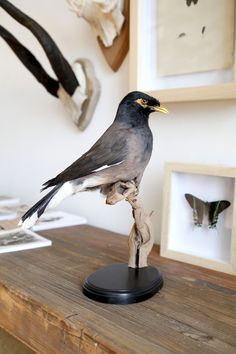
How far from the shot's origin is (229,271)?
23.8 inches

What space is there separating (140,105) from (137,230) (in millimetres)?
186

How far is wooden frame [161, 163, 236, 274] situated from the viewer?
0.61 m

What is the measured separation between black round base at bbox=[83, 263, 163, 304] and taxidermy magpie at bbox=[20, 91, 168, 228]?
0.12 meters

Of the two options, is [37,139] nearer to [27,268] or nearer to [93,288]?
[27,268]

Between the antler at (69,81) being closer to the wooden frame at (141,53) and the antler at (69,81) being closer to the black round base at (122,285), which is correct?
the wooden frame at (141,53)

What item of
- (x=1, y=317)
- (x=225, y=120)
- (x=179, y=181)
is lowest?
(x=1, y=317)

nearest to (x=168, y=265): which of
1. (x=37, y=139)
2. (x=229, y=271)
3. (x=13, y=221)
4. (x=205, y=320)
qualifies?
(x=229, y=271)

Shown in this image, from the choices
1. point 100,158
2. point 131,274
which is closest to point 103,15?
point 100,158

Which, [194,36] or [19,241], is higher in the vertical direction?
[194,36]

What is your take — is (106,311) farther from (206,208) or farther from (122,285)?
(206,208)

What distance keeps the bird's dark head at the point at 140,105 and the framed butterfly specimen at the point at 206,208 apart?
219 millimetres

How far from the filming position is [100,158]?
48 cm

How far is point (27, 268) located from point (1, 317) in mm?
90

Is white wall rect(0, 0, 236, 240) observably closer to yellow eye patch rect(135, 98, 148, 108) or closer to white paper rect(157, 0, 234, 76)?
white paper rect(157, 0, 234, 76)
